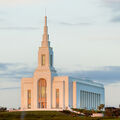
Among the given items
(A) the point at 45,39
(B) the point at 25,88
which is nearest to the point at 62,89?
(B) the point at 25,88

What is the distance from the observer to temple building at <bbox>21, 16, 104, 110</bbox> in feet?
447

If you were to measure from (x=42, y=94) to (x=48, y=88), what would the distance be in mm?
2471

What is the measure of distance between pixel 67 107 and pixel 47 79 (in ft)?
33.0

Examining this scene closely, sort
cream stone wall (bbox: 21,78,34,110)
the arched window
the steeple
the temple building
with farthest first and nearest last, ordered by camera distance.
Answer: cream stone wall (bbox: 21,78,34,110), the arched window, the steeple, the temple building

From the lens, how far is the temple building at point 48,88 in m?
136

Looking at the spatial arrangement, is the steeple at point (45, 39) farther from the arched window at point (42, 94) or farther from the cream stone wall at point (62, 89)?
the cream stone wall at point (62, 89)

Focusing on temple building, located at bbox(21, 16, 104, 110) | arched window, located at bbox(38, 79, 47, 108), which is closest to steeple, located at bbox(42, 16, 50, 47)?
temple building, located at bbox(21, 16, 104, 110)

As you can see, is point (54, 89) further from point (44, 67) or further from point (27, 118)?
point (27, 118)

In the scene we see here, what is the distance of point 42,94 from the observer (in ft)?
456

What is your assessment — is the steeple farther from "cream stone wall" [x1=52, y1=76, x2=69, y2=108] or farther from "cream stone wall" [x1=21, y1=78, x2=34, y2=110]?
"cream stone wall" [x1=21, y1=78, x2=34, y2=110]

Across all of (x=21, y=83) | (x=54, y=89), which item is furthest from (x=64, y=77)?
(x=21, y=83)

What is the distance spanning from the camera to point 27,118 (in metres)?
96.2

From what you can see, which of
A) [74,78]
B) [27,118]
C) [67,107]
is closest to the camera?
[27,118]

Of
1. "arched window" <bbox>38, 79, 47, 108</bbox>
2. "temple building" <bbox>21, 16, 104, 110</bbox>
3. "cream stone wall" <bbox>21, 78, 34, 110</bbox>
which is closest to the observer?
"temple building" <bbox>21, 16, 104, 110</bbox>
